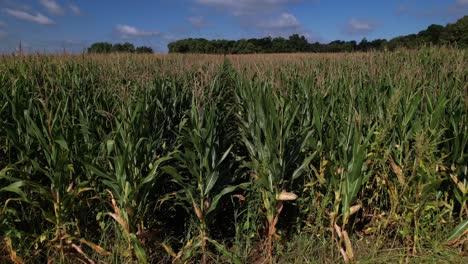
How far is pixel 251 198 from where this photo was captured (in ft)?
11.3

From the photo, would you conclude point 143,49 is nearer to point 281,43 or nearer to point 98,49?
point 98,49

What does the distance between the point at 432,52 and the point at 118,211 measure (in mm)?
9965

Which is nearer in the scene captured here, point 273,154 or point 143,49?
point 273,154

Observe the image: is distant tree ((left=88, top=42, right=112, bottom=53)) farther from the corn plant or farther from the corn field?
the corn plant

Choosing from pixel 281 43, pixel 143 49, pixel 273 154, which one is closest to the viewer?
pixel 273 154

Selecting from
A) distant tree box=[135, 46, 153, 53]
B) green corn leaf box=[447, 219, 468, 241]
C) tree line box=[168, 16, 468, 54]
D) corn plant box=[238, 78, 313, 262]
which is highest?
tree line box=[168, 16, 468, 54]

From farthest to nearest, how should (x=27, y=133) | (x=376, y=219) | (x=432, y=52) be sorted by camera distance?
1. (x=432, y=52)
2. (x=376, y=219)
3. (x=27, y=133)

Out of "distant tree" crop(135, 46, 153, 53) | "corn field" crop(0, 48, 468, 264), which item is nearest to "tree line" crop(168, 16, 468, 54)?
"distant tree" crop(135, 46, 153, 53)

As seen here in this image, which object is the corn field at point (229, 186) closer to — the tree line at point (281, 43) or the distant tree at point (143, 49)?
the distant tree at point (143, 49)

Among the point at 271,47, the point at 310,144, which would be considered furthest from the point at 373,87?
the point at 271,47

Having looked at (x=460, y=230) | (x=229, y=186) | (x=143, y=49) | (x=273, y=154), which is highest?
(x=143, y=49)

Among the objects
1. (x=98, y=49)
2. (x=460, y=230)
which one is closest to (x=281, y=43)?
(x=98, y=49)

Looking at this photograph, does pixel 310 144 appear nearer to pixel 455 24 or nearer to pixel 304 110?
pixel 304 110

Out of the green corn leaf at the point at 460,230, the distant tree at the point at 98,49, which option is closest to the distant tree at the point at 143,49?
the distant tree at the point at 98,49
